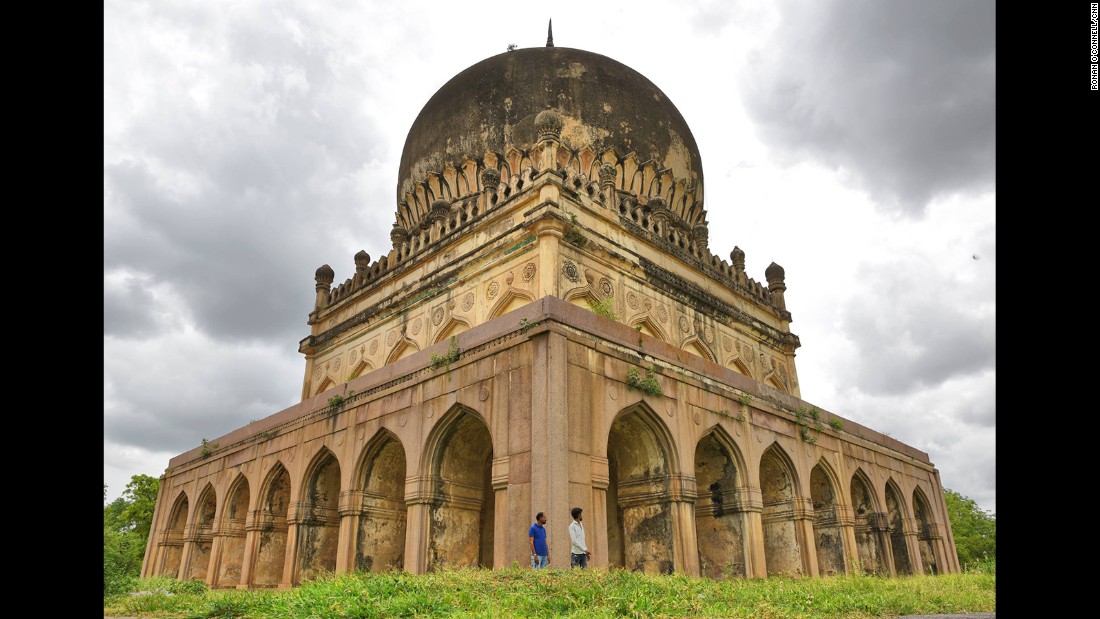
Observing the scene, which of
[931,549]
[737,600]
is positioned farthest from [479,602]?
[931,549]

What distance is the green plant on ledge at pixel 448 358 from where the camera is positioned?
32.9 ft

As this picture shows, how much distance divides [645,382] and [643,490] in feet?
5.33

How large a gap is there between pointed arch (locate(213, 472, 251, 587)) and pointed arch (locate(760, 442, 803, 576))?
9.50 meters

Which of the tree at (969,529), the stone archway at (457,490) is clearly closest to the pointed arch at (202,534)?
the stone archway at (457,490)

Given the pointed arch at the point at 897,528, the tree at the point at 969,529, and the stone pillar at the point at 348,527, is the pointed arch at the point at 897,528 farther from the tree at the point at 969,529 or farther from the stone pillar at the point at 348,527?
the tree at the point at 969,529

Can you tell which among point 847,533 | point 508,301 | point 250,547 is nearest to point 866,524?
point 847,533

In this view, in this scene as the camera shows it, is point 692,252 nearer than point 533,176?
No

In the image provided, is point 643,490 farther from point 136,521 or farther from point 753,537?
point 136,521

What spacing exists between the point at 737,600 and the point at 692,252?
10.9 metres

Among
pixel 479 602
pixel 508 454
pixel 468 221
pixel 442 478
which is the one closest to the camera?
pixel 479 602

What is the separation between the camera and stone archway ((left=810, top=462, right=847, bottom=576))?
12.5m

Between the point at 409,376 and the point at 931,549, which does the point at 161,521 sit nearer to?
the point at 409,376

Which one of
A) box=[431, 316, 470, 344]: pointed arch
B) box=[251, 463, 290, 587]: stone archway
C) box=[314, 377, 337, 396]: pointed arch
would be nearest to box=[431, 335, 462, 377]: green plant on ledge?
box=[431, 316, 470, 344]: pointed arch
